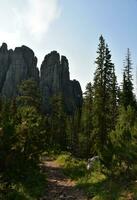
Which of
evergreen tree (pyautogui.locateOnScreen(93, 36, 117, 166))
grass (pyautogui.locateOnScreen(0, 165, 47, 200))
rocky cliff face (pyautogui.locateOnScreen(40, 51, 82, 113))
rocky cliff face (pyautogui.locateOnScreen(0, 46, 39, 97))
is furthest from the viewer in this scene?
rocky cliff face (pyautogui.locateOnScreen(40, 51, 82, 113))

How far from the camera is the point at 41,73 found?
147 m

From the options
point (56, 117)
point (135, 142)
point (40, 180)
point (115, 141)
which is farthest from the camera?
point (56, 117)

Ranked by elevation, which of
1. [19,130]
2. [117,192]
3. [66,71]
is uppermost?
[66,71]

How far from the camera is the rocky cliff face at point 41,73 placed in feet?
456

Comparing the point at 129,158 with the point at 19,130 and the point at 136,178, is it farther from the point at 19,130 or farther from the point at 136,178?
the point at 19,130

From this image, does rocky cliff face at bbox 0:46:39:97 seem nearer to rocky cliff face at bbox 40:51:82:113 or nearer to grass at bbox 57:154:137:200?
rocky cliff face at bbox 40:51:82:113

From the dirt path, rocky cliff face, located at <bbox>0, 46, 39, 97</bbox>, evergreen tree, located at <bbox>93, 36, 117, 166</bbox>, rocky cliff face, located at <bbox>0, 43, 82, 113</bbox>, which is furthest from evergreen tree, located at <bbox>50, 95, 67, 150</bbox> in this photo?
rocky cliff face, located at <bbox>0, 46, 39, 97</bbox>

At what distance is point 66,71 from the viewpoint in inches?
5876

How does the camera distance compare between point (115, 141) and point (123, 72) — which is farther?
point (123, 72)

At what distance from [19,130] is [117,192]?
5802mm

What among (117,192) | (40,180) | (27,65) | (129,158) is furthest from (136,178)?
(27,65)

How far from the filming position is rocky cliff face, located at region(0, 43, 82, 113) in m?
139

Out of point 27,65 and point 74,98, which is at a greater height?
point 27,65

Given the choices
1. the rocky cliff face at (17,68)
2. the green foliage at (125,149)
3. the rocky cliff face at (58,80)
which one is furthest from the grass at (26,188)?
the rocky cliff face at (58,80)
